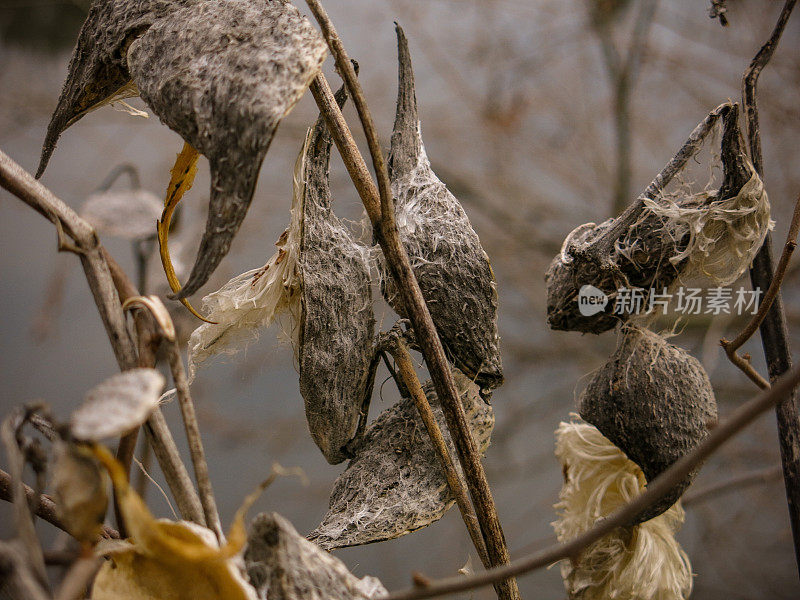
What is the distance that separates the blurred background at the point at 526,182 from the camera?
93cm

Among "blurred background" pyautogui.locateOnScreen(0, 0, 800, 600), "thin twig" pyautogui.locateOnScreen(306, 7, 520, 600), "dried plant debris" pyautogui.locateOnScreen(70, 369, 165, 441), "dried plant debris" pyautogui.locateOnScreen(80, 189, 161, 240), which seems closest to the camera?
"dried plant debris" pyautogui.locateOnScreen(70, 369, 165, 441)

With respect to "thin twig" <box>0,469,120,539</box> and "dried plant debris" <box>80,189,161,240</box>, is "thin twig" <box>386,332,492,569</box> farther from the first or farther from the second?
"dried plant debris" <box>80,189,161,240</box>

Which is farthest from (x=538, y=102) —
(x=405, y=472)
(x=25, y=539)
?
(x=25, y=539)

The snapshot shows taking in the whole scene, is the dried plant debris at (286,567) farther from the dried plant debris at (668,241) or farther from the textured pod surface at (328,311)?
the dried plant debris at (668,241)

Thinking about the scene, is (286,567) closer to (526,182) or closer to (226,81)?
(226,81)

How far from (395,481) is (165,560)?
112 millimetres

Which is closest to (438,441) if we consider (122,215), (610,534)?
(610,534)

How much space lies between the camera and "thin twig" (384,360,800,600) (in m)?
0.16

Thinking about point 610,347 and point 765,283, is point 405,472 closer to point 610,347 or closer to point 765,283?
point 765,283

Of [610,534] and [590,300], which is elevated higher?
[590,300]

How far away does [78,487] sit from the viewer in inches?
6.3

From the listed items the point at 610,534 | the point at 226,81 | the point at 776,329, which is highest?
the point at 226,81

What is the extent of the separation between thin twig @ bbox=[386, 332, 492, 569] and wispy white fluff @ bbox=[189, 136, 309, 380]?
49 mm

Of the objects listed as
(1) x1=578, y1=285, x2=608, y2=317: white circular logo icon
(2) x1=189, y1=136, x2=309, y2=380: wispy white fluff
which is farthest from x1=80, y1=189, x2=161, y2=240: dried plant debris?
(1) x1=578, y1=285, x2=608, y2=317: white circular logo icon
